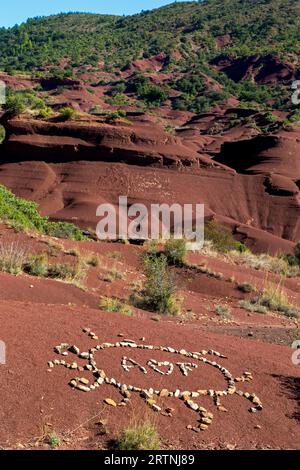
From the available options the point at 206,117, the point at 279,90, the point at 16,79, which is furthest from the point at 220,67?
the point at 16,79

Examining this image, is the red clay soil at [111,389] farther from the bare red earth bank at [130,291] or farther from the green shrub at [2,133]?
the green shrub at [2,133]

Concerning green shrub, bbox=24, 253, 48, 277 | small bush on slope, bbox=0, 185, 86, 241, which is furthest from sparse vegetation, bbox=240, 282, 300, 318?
small bush on slope, bbox=0, 185, 86, 241

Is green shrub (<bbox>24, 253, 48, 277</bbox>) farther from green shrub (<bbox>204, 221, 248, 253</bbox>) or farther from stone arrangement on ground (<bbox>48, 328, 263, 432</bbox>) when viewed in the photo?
green shrub (<bbox>204, 221, 248, 253</bbox>)

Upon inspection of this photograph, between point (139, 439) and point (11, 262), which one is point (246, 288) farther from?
point (139, 439)

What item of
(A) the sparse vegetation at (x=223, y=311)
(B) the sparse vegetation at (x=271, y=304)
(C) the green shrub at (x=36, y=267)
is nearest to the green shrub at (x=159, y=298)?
(A) the sparse vegetation at (x=223, y=311)

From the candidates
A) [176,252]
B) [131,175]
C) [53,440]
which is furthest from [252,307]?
[131,175]

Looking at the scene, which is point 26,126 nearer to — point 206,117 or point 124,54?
Answer: point 206,117
